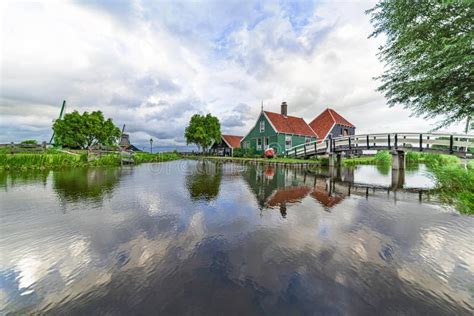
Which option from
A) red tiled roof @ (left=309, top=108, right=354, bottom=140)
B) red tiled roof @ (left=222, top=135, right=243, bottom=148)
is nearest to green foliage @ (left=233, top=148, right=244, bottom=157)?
red tiled roof @ (left=222, top=135, right=243, bottom=148)

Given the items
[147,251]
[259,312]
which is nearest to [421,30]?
[259,312]

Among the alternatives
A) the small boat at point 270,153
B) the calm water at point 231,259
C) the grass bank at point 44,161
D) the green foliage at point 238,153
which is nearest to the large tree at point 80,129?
the grass bank at point 44,161

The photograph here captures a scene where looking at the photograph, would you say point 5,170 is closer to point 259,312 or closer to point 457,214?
point 259,312

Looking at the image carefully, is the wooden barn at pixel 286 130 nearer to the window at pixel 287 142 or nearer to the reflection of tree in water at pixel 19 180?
the window at pixel 287 142

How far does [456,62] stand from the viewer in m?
6.32

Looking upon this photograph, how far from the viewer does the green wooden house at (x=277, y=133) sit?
29859mm

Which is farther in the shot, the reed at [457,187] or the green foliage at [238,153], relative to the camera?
the green foliage at [238,153]

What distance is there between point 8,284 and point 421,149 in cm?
2094

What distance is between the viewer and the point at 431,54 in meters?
6.93

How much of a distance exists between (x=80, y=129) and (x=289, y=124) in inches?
1378

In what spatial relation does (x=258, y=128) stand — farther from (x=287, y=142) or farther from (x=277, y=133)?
(x=287, y=142)

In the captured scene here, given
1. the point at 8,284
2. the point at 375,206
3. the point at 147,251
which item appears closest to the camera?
the point at 8,284

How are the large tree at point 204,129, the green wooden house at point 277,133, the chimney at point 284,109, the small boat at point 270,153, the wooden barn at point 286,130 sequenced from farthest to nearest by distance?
1. the large tree at point 204,129
2. the chimney at point 284,109
3. the wooden barn at point 286,130
4. the green wooden house at point 277,133
5. the small boat at point 270,153

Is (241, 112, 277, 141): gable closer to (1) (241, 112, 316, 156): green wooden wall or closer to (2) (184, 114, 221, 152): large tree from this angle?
(1) (241, 112, 316, 156): green wooden wall
